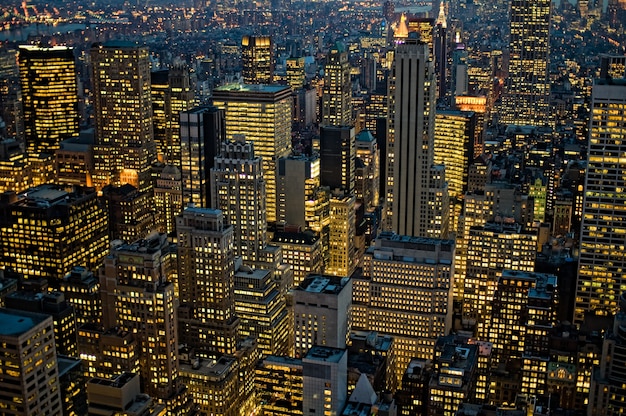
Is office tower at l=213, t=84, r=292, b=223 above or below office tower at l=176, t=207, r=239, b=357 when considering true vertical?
above

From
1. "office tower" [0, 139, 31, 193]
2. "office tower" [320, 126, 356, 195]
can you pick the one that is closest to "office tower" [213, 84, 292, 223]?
"office tower" [320, 126, 356, 195]

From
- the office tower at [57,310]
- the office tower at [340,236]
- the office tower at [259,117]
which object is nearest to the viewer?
the office tower at [57,310]

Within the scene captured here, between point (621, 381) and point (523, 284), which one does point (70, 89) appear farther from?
point (621, 381)

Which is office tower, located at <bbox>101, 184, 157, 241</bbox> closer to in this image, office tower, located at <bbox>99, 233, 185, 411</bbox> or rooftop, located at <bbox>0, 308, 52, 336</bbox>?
office tower, located at <bbox>99, 233, 185, 411</bbox>

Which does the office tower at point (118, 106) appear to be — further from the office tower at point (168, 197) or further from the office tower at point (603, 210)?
the office tower at point (603, 210)

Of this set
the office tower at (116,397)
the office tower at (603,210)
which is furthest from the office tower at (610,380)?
the office tower at (116,397)

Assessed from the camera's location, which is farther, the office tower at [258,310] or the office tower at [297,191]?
the office tower at [297,191]

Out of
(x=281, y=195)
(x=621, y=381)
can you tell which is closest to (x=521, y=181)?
(x=281, y=195)
